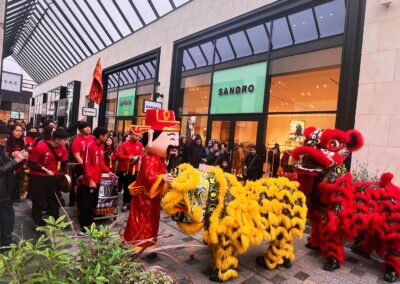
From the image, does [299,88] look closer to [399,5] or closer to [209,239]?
[399,5]

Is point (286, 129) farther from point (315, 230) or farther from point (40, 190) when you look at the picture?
point (40, 190)

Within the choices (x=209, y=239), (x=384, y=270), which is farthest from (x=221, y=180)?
(x=384, y=270)

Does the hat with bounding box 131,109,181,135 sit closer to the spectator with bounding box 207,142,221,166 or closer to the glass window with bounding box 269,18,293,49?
the spectator with bounding box 207,142,221,166

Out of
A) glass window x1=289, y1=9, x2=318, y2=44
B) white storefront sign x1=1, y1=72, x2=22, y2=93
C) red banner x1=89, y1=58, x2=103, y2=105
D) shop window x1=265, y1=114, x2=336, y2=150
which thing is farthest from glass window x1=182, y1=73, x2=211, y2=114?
white storefront sign x1=1, y1=72, x2=22, y2=93

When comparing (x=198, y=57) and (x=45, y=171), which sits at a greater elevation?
(x=198, y=57)

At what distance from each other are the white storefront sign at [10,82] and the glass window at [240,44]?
26.3 feet

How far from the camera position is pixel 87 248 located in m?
1.41

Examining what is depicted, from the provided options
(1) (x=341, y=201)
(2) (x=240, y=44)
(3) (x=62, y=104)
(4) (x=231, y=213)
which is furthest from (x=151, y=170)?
(3) (x=62, y=104)

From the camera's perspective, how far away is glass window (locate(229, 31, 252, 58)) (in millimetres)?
8539

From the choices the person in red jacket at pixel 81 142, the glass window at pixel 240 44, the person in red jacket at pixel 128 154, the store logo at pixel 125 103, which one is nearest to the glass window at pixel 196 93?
the glass window at pixel 240 44

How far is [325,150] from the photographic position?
3.41 metres

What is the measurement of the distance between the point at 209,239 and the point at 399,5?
5.78 m

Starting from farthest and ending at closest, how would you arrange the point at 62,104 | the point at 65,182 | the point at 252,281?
1. the point at 62,104
2. the point at 65,182
3. the point at 252,281

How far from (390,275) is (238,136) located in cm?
582
